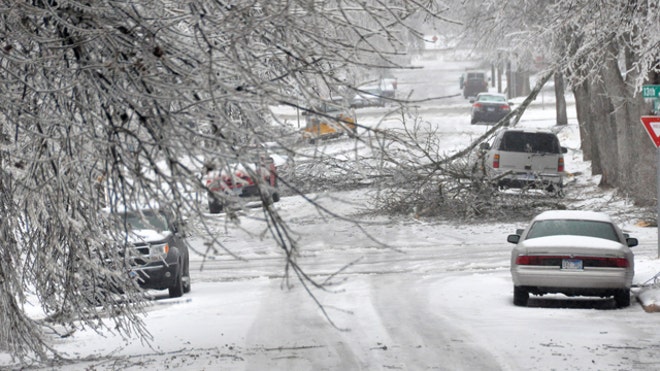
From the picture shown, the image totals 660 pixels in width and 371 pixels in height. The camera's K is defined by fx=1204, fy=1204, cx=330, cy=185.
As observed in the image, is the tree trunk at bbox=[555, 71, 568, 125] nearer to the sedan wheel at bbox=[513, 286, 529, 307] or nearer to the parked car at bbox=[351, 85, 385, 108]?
the sedan wheel at bbox=[513, 286, 529, 307]

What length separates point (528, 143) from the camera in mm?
32125

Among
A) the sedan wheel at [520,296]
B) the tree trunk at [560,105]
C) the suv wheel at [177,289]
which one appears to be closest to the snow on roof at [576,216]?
the sedan wheel at [520,296]

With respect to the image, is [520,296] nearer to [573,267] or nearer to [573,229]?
[573,267]

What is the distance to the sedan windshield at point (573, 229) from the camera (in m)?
17.4

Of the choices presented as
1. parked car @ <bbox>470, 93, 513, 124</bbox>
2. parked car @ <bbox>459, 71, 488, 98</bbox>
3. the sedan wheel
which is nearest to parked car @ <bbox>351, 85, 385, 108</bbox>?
the sedan wheel

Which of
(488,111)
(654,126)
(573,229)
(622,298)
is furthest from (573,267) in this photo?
(488,111)

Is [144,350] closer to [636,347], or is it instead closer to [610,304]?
[636,347]

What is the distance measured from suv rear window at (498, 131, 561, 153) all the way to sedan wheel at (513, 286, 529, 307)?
15044mm

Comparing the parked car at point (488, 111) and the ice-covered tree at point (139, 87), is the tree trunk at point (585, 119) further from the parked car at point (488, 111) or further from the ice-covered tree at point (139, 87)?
the ice-covered tree at point (139, 87)

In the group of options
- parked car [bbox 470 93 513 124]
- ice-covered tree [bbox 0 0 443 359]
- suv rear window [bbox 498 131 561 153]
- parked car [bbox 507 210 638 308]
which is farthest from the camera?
parked car [bbox 470 93 513 124]

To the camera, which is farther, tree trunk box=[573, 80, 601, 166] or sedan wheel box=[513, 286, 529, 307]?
tree trunk box=[573, 80, 601, 166]

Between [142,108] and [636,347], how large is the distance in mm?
8173

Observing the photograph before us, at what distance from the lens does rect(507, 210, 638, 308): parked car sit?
1662 cm

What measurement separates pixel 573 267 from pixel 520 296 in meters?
0.94
